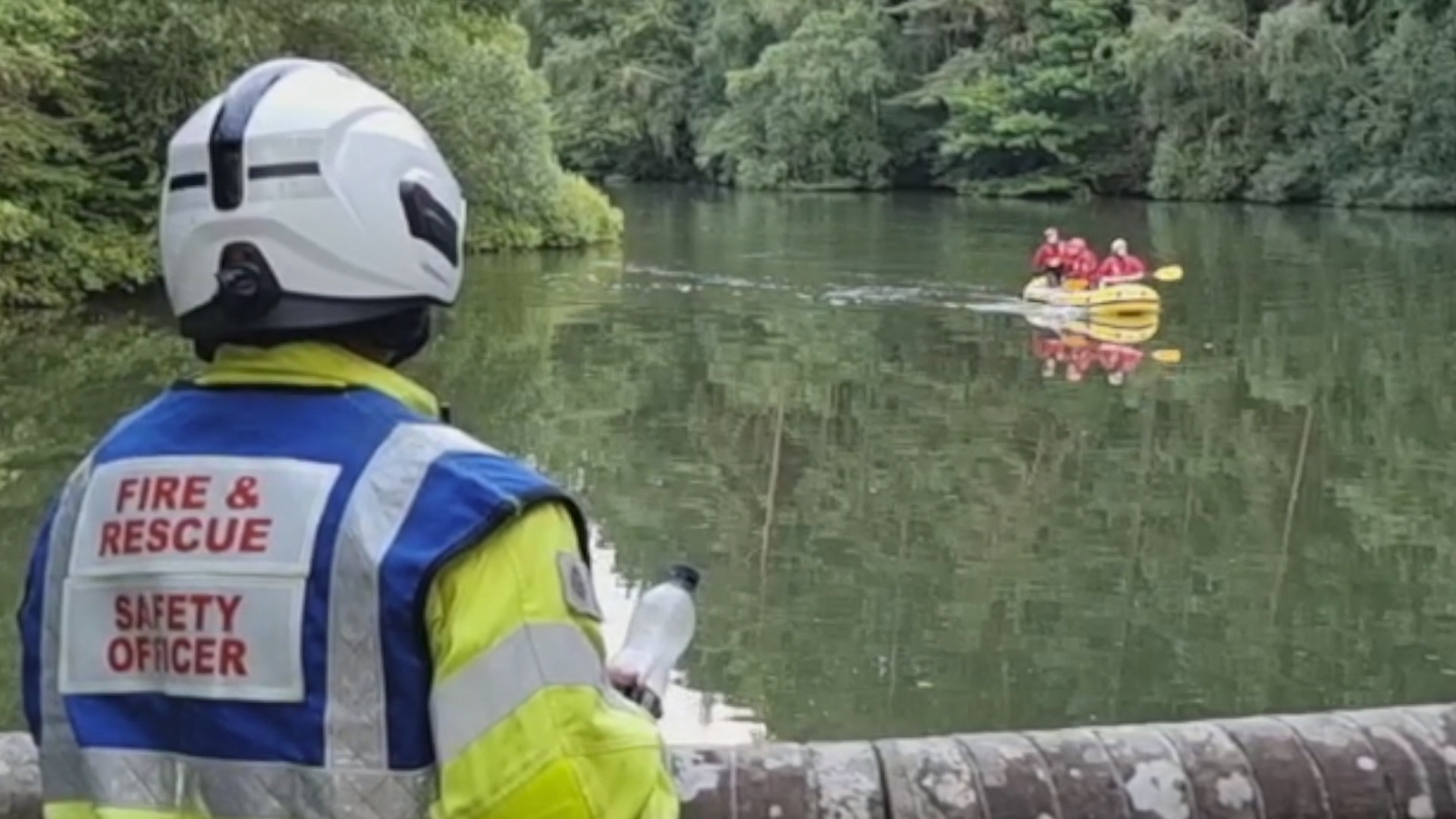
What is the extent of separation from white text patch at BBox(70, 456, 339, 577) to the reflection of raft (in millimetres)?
19532

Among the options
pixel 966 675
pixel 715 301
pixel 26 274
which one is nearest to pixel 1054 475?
pixel 966 675

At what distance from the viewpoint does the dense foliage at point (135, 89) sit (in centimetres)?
1981

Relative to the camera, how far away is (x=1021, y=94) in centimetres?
4569

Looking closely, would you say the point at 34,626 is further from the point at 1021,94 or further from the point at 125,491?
the point at 1021,94

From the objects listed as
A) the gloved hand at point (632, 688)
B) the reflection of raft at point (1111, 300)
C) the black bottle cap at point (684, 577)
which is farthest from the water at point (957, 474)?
the gloved hand at point (632, 688)

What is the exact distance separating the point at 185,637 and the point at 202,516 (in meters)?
0.08

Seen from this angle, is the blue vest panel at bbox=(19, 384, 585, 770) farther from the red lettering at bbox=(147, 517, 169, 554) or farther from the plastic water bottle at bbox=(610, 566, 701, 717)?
the plastic water bottle at bbox=(610, 566, 701, 717)

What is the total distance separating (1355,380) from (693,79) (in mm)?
36815

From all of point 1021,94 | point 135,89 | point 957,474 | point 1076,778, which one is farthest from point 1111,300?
point 1021,94

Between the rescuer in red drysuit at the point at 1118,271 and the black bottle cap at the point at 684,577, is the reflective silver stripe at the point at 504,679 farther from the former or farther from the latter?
the rescuer in red drysuit at the point at 1118,271

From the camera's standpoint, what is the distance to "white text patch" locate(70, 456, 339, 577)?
1346 millimetres

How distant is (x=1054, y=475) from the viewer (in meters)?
12.4

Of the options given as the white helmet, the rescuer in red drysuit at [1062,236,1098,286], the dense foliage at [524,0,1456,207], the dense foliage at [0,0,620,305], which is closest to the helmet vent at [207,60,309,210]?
the white helmet

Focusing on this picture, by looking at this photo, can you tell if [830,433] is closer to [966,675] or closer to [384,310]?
[966,675]
